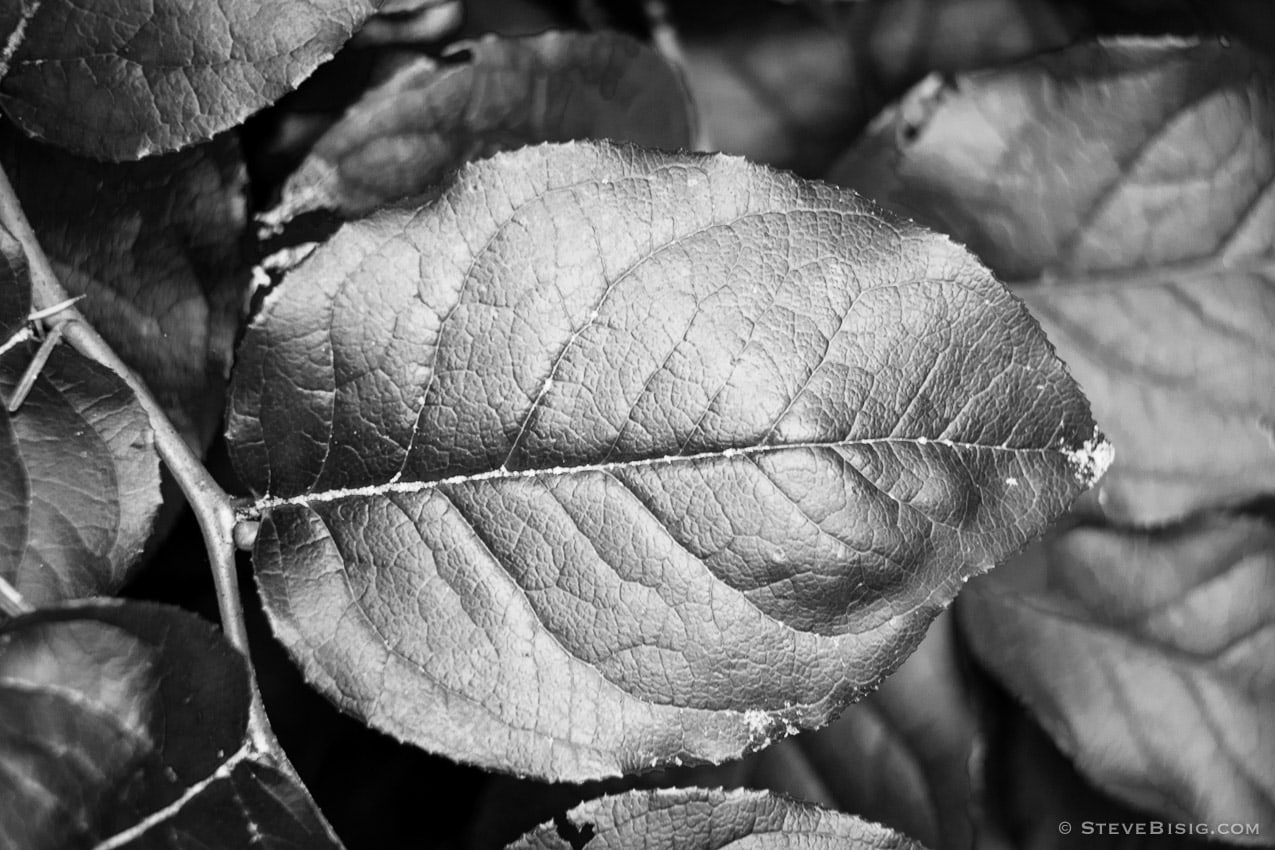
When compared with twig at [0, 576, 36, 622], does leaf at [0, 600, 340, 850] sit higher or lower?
lower

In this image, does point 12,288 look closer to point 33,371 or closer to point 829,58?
point 33,371

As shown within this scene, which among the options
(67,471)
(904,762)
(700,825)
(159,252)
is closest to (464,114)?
(159,252)

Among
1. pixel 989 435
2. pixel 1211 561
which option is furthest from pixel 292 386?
pixel 1211 561

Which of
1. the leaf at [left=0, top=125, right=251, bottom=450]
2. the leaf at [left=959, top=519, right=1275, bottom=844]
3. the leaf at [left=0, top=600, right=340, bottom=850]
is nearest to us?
the leaf at [left=0, top=600, right=340, bottom=850]

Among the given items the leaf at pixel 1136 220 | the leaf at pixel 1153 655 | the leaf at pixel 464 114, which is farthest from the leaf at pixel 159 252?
the leaf at pixel 1153 655

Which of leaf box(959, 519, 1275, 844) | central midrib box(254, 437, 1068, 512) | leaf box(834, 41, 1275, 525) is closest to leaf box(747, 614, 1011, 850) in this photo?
leaf box(959, 519, 1275, 844)

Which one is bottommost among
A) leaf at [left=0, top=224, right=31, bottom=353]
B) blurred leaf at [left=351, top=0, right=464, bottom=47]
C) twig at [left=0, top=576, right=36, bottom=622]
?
twig at [left=0, top=576, right=36, bottom=622]

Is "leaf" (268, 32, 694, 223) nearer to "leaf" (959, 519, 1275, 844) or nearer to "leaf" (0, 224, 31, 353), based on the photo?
"leaf" (0, 224, 31, 353)
